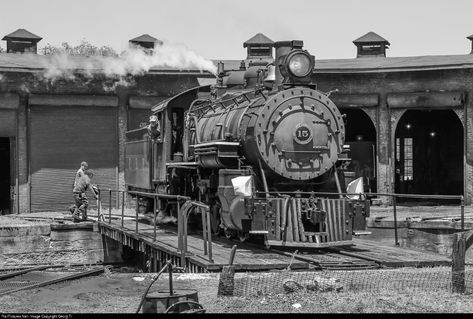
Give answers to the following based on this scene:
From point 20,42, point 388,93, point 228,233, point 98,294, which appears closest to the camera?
point 98,294

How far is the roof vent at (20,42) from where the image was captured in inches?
1097

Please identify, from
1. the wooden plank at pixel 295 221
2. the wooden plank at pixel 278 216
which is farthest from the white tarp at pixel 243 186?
the wooden plank at pixel 295 221

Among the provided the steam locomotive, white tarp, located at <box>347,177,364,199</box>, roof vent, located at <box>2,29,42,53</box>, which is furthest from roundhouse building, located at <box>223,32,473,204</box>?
white tarp, located at <box>347,177,364,199</box>

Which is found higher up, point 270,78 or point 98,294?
point 270,78

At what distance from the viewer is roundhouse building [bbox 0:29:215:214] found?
22.6 metres

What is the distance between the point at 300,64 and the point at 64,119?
13.0 metres

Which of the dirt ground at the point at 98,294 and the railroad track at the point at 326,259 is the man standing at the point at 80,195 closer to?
the railroad track at the point at 326,259

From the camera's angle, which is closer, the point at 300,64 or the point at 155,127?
the point at 300,64

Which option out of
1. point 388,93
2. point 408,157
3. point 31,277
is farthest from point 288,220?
point 408,157

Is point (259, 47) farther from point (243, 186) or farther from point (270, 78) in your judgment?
point (243, 186)

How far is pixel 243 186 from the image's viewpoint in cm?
1127

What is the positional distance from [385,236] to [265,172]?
6.44 metres

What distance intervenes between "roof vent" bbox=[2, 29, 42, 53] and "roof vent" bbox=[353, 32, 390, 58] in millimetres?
12428

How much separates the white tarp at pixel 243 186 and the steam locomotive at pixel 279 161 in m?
0.02
